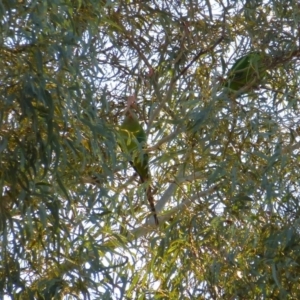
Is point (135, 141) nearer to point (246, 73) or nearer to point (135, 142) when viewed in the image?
point (135, 142)

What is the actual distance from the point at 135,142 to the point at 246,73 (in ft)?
1.53

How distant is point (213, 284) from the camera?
2.69 metres

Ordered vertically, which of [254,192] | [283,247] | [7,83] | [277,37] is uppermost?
[277,37]

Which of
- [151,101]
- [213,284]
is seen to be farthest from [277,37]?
[213,284]

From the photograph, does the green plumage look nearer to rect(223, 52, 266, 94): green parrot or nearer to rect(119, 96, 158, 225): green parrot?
rect(119, 96, 158, 225): green parrot

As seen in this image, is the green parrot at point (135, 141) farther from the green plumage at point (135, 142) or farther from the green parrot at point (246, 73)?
the green parrot at point (246, 73)

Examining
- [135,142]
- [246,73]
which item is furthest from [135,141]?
[246,73]

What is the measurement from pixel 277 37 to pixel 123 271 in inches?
33.9

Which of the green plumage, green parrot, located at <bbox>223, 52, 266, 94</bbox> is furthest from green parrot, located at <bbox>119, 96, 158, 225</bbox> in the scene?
green parrot, located at <bbox>223, 52, 266, 94</bbox>

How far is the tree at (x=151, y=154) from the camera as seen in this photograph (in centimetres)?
217

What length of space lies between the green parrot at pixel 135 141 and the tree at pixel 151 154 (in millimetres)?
37

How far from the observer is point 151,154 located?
2.84 m

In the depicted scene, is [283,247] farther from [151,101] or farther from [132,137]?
[151,101]

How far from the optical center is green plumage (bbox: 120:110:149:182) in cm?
256
